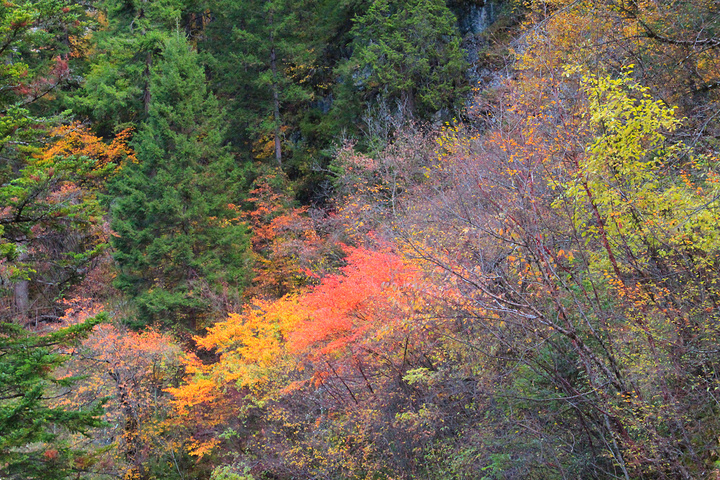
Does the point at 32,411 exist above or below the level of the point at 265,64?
below

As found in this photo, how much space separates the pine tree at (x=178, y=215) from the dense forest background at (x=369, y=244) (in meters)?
0.12

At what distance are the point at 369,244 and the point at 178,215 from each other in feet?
26.5

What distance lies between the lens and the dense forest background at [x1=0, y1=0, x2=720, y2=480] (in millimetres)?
6145

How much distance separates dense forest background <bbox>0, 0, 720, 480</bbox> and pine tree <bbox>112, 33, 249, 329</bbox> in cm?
12

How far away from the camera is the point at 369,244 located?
1689 cm

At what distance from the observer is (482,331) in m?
8.48

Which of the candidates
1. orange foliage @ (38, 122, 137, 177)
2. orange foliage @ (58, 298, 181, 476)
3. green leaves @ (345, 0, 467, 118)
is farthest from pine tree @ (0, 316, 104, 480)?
orange foliage @ (38, 122, 137, 177)

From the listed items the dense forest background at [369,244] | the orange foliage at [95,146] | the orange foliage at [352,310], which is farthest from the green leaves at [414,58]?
the orange foliage at [95,146]

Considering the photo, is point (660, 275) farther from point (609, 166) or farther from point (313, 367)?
point (313, 367)

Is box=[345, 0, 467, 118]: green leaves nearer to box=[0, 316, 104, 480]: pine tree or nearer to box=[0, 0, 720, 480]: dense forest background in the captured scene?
box=[0, 0, 720, 480]: dense forest background

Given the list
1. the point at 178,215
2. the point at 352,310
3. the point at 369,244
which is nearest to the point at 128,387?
the point at 352,310

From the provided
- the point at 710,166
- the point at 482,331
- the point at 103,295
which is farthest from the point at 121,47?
the point at 710,166

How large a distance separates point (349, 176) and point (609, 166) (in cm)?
1447

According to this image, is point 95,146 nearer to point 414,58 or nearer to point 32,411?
point 414,58
